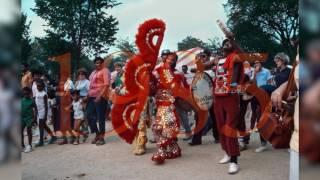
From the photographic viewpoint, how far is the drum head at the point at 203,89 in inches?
219

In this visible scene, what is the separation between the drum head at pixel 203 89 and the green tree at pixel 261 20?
0.87 metres

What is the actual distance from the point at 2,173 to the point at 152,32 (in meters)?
3.28

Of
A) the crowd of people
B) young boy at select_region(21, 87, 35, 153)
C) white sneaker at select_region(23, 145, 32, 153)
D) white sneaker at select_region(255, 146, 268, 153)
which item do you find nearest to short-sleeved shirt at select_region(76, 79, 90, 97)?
the crowd of people

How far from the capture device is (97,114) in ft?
20.2

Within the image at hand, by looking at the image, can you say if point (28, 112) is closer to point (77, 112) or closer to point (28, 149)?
point (28, 149)

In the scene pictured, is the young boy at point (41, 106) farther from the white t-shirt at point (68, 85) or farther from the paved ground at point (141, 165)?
the paved ground at point (141, 165)

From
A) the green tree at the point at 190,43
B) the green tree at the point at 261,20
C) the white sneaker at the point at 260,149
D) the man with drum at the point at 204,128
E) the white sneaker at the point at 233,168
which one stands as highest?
the green tree at the point at 261,20

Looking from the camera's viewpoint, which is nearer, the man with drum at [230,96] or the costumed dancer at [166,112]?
the man with drum at [230,96]

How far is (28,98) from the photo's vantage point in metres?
6.08

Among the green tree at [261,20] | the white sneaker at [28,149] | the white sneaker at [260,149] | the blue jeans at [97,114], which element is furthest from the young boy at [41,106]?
the white sneaker at [260,149]

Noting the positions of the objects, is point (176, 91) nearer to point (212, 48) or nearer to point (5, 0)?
point (212, 48)

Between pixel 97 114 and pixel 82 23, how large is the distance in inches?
54.8

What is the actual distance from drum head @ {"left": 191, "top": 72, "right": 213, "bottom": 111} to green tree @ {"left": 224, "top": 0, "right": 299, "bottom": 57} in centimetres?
87

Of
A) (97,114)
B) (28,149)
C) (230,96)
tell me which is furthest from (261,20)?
(28,149)
